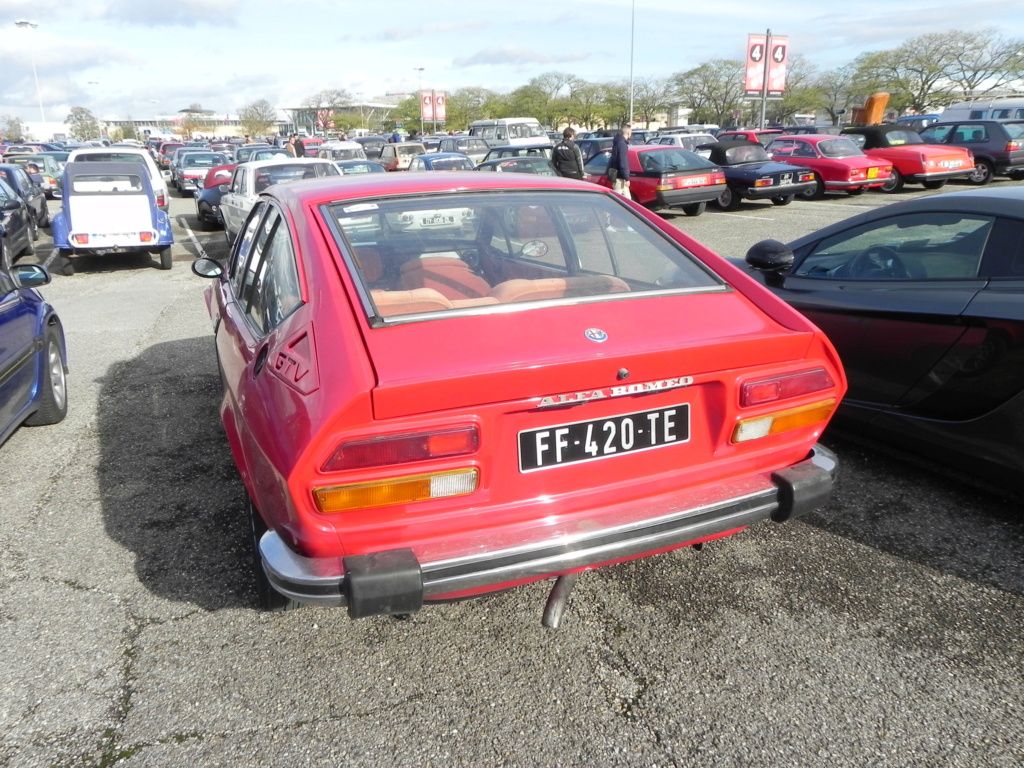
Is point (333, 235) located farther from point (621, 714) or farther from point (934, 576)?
point (934, 576)

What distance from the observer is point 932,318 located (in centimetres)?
349

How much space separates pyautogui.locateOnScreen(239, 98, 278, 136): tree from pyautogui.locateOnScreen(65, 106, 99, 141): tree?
781 inches

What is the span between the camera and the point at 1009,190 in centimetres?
383

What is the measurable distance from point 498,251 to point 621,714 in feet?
5.89

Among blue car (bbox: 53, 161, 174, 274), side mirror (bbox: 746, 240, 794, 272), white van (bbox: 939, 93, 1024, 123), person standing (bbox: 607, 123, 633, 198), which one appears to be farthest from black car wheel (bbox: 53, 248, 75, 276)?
white van (bbox: 939, 93, 1024, 123)

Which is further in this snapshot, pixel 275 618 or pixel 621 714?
pixel 275 618

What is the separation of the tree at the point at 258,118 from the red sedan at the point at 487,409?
318ft

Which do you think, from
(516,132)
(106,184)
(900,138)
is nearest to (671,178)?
(900,138)

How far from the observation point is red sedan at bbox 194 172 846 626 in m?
2.12

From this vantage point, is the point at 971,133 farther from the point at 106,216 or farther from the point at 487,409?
the point at 487,409

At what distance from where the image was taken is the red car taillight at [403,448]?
2080 millimetres

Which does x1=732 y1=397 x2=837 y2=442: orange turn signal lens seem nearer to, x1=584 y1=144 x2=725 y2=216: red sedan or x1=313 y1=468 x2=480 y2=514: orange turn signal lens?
x1=313 y1=468 x2=480 y2=514: orange turn signal lens

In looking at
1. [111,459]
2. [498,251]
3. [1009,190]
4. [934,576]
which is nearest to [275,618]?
[498,251]

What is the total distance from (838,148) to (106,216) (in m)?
14.9
